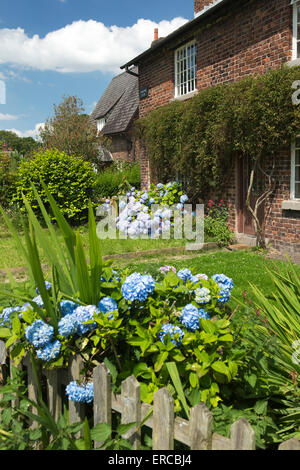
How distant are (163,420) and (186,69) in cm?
1189

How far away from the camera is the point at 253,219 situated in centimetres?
953

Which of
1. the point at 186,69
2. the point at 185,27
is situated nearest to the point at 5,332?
the point at 185,27

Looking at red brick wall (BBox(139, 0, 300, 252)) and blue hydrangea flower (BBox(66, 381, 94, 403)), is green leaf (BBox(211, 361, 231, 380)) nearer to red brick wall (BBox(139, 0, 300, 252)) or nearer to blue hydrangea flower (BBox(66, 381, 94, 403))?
blue hydrangea flower (BBox(66, 381, 94, 403))

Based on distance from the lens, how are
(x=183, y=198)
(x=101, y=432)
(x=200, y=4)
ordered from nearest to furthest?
(x=101, y=432)
(x=183, y=198)
(x=200, y=4)

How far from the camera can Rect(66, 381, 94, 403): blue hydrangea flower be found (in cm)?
190

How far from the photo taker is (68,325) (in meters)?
1.93

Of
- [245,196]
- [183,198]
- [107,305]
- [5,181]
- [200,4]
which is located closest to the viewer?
[107,305]

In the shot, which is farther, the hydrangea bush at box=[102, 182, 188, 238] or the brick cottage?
the hydrangea bush at box=[102, 182, 188, 238]

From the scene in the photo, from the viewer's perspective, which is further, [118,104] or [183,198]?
[118,104]

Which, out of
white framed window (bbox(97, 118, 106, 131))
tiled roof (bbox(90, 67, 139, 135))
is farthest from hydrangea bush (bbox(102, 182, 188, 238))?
white framed window (bbox(97, 118, 106, 131))

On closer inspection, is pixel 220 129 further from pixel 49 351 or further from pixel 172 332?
pixel 49 351

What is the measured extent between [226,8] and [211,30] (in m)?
0.84

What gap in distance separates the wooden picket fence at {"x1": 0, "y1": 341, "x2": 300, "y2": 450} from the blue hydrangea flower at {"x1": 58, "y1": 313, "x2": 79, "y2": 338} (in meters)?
0.16
